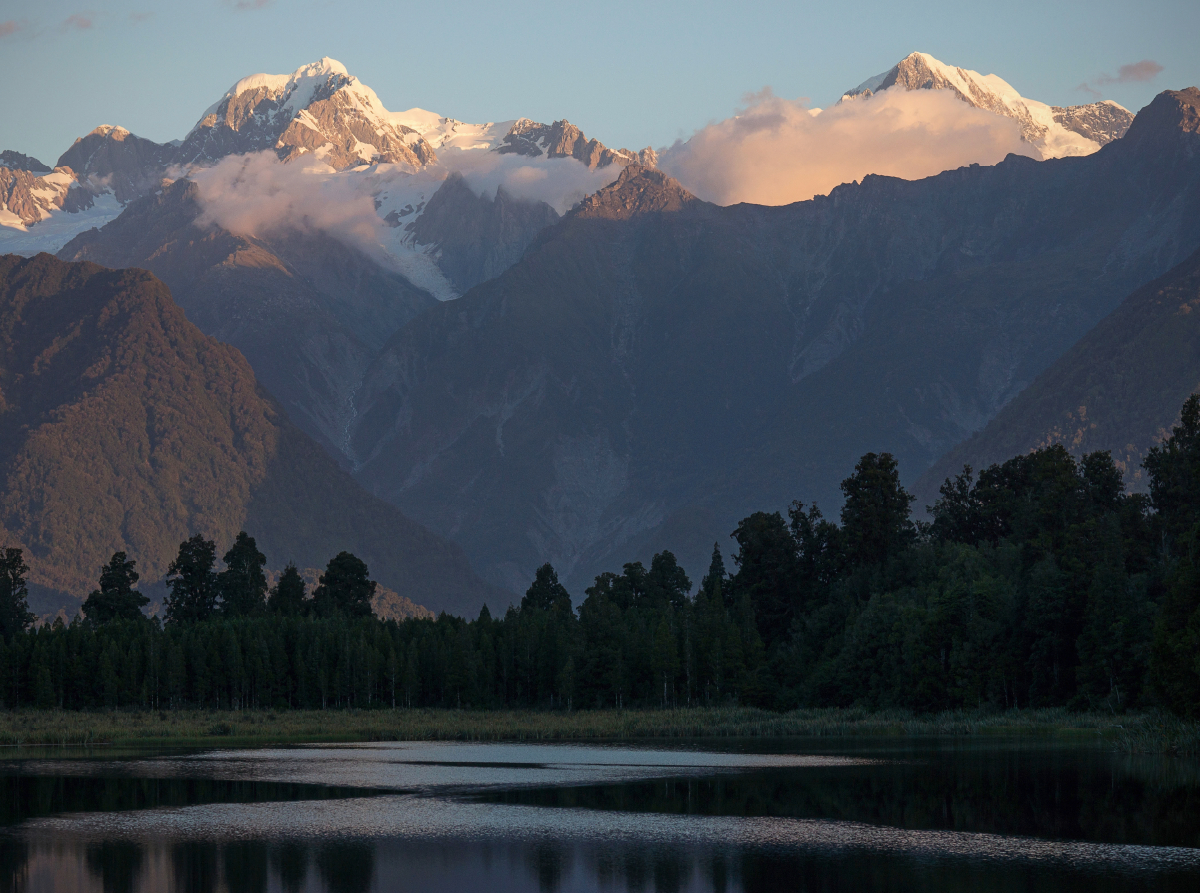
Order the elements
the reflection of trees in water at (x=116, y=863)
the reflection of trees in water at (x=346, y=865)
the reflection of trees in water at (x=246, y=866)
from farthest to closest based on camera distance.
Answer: the reflection of trees in water at (x=116, y=863)
the reflection of trees in water at (x=246, y=866)
the reflection of trees in water at (x=346, y=865)

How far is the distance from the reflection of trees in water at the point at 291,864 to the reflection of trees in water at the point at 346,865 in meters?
0.70

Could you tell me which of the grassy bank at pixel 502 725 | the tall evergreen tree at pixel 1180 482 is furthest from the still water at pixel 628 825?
the tall evergreen tree at pixel 1180 482

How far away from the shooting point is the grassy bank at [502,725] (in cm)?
12500

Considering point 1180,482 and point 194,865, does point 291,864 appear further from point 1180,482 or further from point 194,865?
point 1180,482

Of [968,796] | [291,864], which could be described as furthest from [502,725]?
[291,864]

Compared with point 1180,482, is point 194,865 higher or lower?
lower

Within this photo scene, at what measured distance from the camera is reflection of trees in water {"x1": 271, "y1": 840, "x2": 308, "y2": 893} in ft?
182

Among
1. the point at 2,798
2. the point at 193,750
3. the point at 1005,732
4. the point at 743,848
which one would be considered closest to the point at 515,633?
the point at 193,750

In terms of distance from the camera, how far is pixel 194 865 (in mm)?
59531

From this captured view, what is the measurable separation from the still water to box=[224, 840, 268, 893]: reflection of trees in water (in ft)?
0.50

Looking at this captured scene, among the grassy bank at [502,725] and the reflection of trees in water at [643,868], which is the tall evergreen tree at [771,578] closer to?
the grassy bank at [502,725]

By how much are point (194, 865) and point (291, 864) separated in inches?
161

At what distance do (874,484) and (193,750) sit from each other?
92175 mm

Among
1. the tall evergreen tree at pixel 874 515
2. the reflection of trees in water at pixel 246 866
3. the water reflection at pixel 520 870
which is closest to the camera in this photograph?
the water reflection at pixel 520 870
